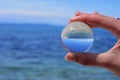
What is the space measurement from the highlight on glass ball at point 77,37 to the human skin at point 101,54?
35mm

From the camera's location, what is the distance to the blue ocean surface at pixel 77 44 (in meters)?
2.33

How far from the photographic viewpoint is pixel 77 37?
2350 mm

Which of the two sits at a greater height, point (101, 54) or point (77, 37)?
point (77, 37)

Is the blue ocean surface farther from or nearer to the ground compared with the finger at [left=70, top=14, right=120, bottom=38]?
nearer to the ground

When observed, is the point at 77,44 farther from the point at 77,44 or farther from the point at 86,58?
the point at 86,58

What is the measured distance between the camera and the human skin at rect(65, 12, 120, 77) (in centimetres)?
232

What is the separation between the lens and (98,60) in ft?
7.68

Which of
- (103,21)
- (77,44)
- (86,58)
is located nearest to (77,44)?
(77,44)

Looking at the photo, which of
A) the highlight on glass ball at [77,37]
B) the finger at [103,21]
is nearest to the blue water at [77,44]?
the highlight on glass ball at [77,37]

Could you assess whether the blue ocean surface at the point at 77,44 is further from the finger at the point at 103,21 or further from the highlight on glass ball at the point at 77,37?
the finger at the point at 103,21

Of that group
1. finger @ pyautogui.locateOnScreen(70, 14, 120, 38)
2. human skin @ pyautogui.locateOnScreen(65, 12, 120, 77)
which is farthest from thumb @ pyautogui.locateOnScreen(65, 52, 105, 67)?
finger @ pyautogui.locateOnScreen(70, 14, 120, 38)

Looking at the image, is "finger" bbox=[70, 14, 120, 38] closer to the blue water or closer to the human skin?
the human skin

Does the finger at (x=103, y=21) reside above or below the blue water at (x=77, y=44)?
above

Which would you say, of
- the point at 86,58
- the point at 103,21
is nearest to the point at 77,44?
the point at 86,58
